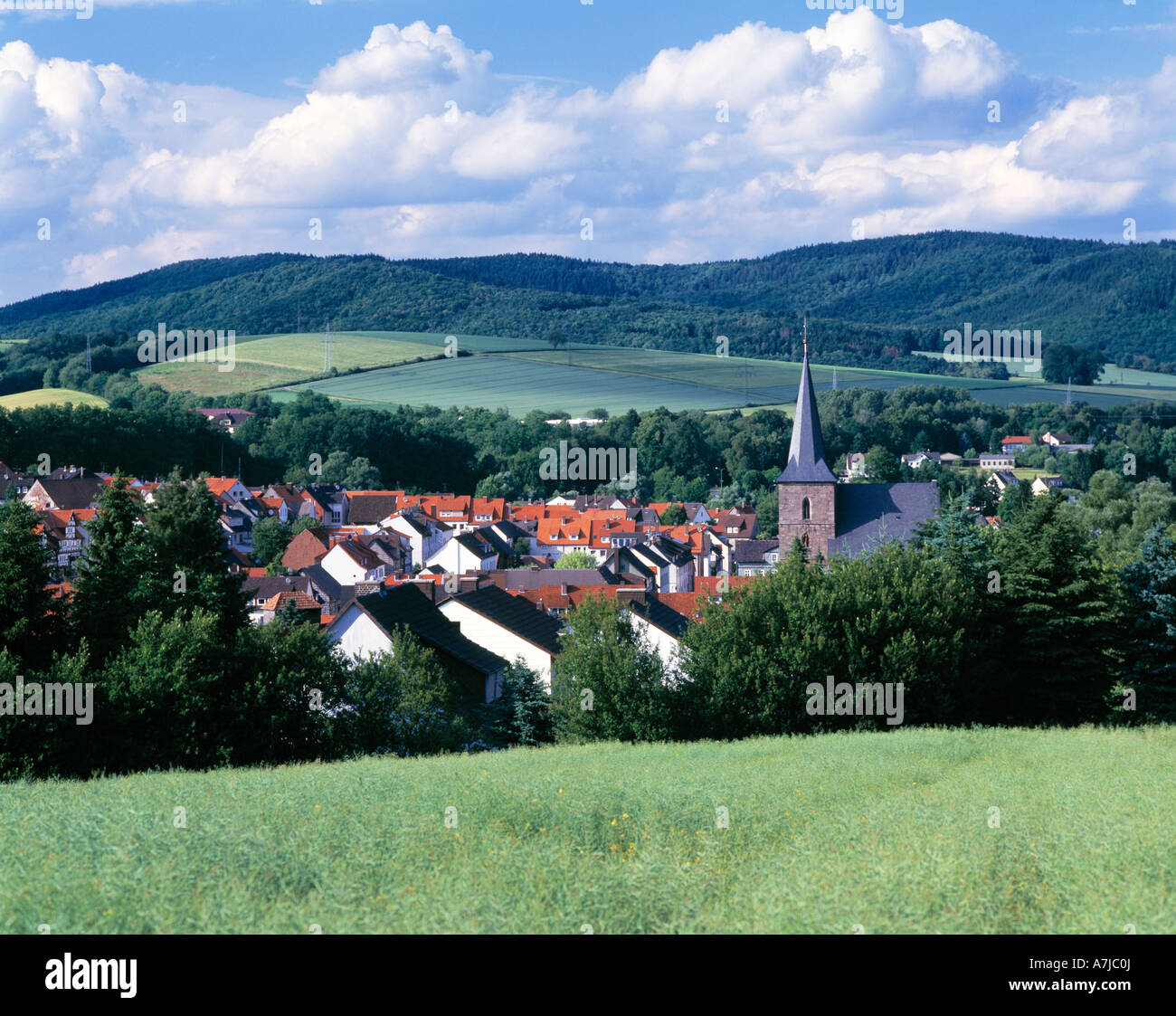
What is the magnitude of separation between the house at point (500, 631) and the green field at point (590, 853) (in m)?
22.0

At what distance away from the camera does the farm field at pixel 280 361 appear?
16812cm

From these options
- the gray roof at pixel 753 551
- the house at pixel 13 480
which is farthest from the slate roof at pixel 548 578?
the house at pixel 13 480

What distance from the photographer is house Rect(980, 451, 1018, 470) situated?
14074 cm

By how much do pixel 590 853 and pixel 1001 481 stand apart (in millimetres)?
117675

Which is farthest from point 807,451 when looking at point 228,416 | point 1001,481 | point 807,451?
point 228,416

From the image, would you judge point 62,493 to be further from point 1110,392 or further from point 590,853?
point 1110,392

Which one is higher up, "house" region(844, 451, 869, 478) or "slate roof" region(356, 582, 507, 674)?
"house" region(844, 451, 869, 478)

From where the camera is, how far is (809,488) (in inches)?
2317

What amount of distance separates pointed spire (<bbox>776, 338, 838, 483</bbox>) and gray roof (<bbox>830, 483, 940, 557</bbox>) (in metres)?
1.41

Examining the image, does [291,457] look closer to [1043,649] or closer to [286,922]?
[1043,649]

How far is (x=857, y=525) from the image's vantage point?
58.8 meters

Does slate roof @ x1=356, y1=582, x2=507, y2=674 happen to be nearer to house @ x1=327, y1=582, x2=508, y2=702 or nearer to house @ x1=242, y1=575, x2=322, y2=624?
house @ x1=327, y1=582, x2=508, y2=702

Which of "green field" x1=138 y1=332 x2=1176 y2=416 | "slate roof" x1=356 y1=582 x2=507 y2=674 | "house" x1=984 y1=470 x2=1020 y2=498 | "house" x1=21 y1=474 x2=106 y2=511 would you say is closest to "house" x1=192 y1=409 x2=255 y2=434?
"green field" x1=138 y1=332 x2=1176 y2=416
